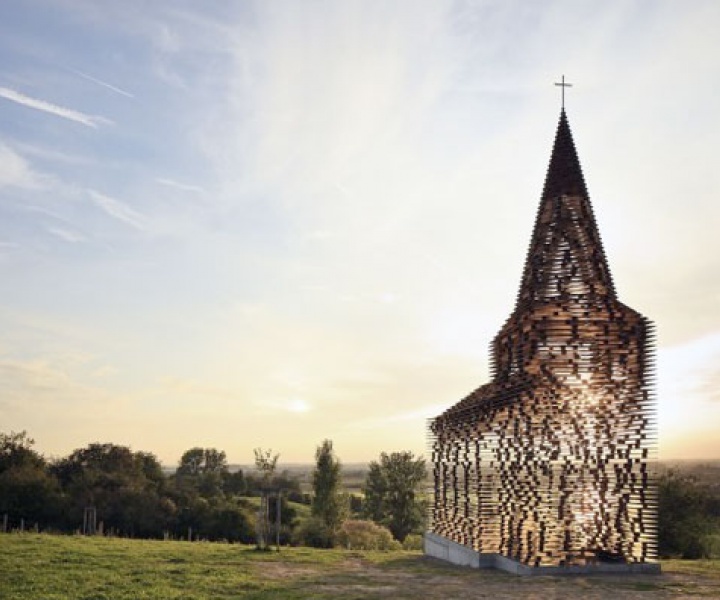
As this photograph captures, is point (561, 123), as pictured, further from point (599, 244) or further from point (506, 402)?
point (506, 402)

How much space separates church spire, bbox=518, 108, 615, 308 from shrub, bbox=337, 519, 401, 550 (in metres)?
20.4

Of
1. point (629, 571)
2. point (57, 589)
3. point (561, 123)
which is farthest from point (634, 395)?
point (57, 589)

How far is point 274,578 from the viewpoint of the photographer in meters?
16.9

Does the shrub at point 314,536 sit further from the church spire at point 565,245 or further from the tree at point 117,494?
the church spire at point 565,245

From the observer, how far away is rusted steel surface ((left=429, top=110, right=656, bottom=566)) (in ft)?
60.2

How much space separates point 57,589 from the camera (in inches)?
577

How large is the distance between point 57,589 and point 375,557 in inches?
417

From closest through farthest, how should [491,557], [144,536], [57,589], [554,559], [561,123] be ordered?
[57,589] → [554,559] → [491,557] → [561,123] → [144,536]

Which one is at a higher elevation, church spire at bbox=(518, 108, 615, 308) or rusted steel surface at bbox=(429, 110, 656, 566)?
church spire at bbox=(518, 108, 615, 308)

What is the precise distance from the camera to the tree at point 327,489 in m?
41.5

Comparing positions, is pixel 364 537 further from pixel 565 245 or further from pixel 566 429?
pixel 565 245

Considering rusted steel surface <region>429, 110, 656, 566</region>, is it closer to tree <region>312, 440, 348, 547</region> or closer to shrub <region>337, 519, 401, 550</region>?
shrub <region>337, 519, 401, 550</region>

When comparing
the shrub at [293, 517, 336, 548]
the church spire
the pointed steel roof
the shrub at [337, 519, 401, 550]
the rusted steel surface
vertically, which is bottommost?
the shrub at [337, 519, 401, 550]

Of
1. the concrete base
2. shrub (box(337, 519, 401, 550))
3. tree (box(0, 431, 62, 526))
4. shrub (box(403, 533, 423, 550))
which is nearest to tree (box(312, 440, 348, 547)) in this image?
shrub (box(337, 519, 401, 550))
